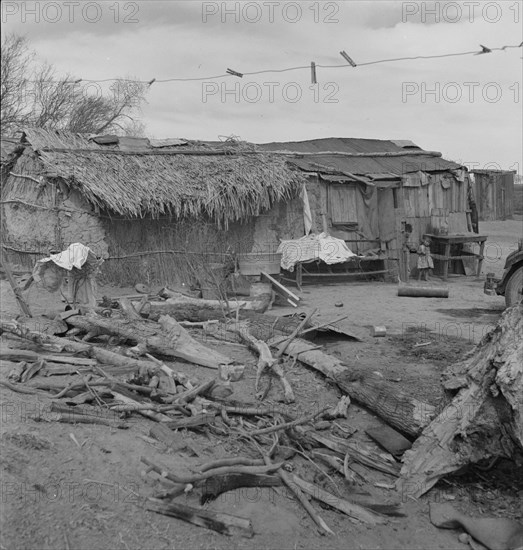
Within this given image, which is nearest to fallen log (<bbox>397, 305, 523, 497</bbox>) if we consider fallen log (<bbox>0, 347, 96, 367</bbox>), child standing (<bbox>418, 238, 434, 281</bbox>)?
fallen log (<bbox>0, 347, 96, 367</bbox>)

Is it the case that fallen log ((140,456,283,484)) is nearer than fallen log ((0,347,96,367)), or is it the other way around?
fallen log ((140,456,283,484))

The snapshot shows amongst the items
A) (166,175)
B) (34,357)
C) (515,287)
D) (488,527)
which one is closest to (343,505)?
(488,527)

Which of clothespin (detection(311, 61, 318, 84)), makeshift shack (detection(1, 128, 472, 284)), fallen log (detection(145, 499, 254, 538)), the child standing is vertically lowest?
fallen log (detection(145, 499, 254, 538))

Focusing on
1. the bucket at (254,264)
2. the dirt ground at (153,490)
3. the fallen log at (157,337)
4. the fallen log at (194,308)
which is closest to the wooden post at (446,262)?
the bucket at (254,264)

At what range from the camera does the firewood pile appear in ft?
15.3

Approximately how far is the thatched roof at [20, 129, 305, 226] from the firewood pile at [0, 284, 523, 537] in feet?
19.3

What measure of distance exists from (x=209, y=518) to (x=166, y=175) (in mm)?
10928

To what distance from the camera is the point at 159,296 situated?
11453 mm

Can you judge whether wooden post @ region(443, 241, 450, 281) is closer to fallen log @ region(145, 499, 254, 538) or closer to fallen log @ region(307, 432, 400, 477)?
fallen log @ region(307, 432, 400, 477)

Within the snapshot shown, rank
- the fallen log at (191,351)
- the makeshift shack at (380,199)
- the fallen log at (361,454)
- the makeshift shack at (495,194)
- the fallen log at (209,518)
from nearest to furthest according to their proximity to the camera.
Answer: the fallen log at (209,518)
the fallen log at (361,454)
the fallen log at (191,351)
the makeshift shack at (380,199)
the makeshift shack at (495,194)

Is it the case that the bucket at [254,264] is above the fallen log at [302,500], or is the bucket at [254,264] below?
above

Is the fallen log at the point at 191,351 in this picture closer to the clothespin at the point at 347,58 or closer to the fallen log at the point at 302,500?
the fallen log at the point at 302,500

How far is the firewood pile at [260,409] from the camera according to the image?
4668 mm

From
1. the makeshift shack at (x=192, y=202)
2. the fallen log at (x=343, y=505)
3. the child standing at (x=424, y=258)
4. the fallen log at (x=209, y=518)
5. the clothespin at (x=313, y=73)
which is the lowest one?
the fallen log at (x=343, y=505)
